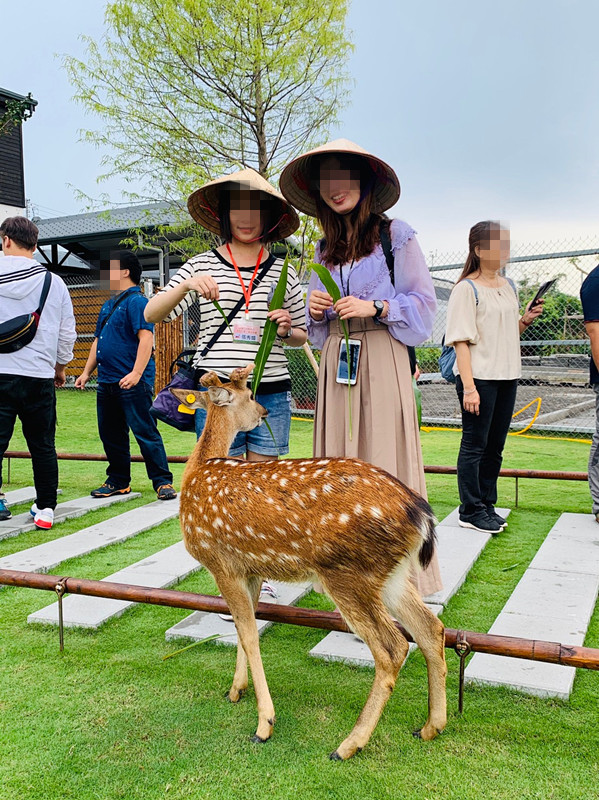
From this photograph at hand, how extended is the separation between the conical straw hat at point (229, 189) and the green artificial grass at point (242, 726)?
1971 mm

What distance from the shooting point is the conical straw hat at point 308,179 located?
8.98 ft

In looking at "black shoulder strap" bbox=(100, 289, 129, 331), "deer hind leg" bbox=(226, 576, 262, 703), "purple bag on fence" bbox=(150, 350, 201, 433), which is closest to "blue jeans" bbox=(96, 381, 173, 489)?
"black shoulder strap" bbox=(100, 289, 129, 331)

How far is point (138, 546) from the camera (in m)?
4.60

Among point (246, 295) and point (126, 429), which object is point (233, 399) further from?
point (126, 429)

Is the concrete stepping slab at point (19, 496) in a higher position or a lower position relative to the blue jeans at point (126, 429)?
lower

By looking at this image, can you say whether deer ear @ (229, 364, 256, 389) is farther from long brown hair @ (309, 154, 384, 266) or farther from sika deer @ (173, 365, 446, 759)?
long brown hair @ (309, 154, 384, 266)

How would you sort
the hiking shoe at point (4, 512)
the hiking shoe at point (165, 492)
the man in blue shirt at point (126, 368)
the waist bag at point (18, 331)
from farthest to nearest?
1. the hiking shoe at point (165, 492)
2. the man in blue shirt at point (126, 368)
3. the hiking shoe at point (4, 512)
4. the waist bag at point (18, 331)

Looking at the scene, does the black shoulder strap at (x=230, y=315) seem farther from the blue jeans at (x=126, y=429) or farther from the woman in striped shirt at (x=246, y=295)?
the blue jeans at (x=126, y=429)

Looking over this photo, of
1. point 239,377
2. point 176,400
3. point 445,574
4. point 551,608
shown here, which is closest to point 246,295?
point 239,377

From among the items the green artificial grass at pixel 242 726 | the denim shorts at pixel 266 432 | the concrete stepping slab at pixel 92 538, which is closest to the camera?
the green artificial grass at pixel 242 726

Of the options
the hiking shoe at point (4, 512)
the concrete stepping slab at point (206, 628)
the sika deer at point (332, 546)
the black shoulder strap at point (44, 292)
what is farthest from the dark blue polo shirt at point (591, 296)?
the hiking shoe at point (4, 512)

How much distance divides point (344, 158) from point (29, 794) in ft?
8.31

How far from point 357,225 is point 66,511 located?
145 inches

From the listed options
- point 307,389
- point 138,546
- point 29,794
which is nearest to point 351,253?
point 29,794
